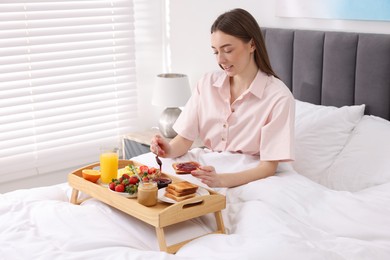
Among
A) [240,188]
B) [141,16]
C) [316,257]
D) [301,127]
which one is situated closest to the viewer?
[316,257]

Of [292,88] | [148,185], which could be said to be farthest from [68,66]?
[148,185]

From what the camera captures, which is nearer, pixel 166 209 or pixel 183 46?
pixel 166 209

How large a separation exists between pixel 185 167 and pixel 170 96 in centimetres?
146

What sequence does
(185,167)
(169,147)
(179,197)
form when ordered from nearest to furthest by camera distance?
(179,197)
(185,167)
(169,147)

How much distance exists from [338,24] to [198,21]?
117cm

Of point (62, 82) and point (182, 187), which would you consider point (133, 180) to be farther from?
point (62, 82)

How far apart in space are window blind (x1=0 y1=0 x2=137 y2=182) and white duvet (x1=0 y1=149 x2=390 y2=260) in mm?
1383

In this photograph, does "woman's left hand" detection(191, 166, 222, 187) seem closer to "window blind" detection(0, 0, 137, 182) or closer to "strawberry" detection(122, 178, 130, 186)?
"strawberry" detection(122, 178, 130, 186)

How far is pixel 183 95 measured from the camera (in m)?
3.77

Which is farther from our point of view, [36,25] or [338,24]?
[36,25]

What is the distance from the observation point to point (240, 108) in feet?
8.43

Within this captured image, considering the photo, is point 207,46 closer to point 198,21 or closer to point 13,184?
point 198,21

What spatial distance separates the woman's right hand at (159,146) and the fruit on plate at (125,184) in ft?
1.24

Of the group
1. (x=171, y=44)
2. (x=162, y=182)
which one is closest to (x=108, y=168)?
(x=162, y=182)
